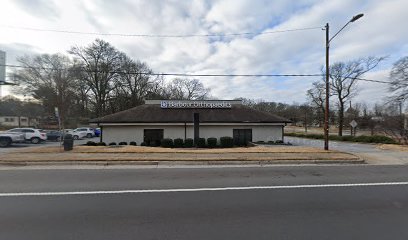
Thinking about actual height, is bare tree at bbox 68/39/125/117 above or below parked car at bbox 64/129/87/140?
above

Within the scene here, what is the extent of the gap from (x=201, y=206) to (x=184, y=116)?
74.6ft

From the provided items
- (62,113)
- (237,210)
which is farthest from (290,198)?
(62,113)

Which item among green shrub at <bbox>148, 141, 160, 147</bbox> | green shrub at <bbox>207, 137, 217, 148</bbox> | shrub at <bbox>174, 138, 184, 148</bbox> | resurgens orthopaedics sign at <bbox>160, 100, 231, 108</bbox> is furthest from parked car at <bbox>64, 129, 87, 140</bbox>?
green shrub at <bbox>207, 137, 217, 148</bbox>

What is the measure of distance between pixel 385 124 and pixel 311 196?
2718 centimetres

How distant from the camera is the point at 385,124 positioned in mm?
30078

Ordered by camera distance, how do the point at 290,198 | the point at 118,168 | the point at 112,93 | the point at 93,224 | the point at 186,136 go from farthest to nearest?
the point at 112,93, the point at 186,136, the point at 118,168, the point at 290,198, the point at 93,224

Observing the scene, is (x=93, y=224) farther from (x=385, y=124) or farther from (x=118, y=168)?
(x=385, y=124)

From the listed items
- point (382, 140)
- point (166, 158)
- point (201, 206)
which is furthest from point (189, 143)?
point (382, 140)

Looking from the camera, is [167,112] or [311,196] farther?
[167,112]

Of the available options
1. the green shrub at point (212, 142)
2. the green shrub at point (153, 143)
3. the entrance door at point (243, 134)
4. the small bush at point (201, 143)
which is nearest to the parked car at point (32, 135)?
the green shrub at point (153, 143)

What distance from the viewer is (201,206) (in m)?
6.65

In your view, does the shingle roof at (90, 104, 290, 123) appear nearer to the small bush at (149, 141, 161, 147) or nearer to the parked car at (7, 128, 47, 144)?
the small bush at (149, 141, 161, 147)

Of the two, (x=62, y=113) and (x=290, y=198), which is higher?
(x=62, y=113)

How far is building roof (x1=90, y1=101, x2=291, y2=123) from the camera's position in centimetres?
2803
